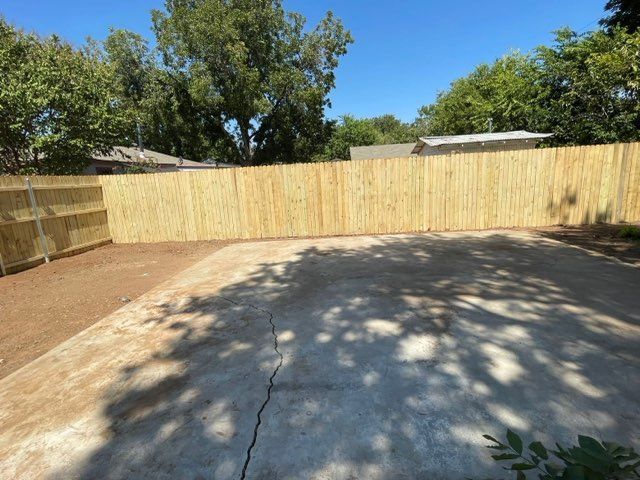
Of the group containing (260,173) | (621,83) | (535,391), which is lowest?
(535,391)

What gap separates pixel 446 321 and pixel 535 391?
1160 millimetres

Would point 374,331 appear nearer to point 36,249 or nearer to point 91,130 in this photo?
point 36,249

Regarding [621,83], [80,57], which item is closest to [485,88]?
[621,83]

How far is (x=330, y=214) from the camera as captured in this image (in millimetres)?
8680

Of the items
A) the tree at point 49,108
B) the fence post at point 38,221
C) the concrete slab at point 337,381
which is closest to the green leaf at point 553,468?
the concrete slab at point 337,381

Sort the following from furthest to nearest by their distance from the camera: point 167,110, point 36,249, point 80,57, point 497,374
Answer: point 167,110, point 80,57, point 36,249, point 497,374

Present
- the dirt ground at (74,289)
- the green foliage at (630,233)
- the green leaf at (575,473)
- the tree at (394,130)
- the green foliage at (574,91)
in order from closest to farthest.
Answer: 1. the green leaf at (575,473)
2. the dirt ground at (74,289)
3. the green foliage at (630,233)
4. the green foliage at (574,91)
5. the tree at (394,130)

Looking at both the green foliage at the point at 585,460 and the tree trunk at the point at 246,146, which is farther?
the tree trunk at the point at 246,146

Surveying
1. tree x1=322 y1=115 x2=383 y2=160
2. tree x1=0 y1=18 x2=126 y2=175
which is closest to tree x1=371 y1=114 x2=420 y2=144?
Result: tree x1=322 y1=115 x2=383 y2=160

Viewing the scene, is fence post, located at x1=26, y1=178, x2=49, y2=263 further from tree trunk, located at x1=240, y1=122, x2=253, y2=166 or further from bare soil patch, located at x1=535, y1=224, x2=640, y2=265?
tree trunk, located at x1=240, y1=122, x2=253, y2=166

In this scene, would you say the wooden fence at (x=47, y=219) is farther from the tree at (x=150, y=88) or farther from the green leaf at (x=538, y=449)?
the tree at (x=150, y=88)

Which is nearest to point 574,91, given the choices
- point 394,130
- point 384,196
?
point 384,196

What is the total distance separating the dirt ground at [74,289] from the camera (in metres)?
3.90

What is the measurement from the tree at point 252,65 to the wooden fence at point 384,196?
1024cm
